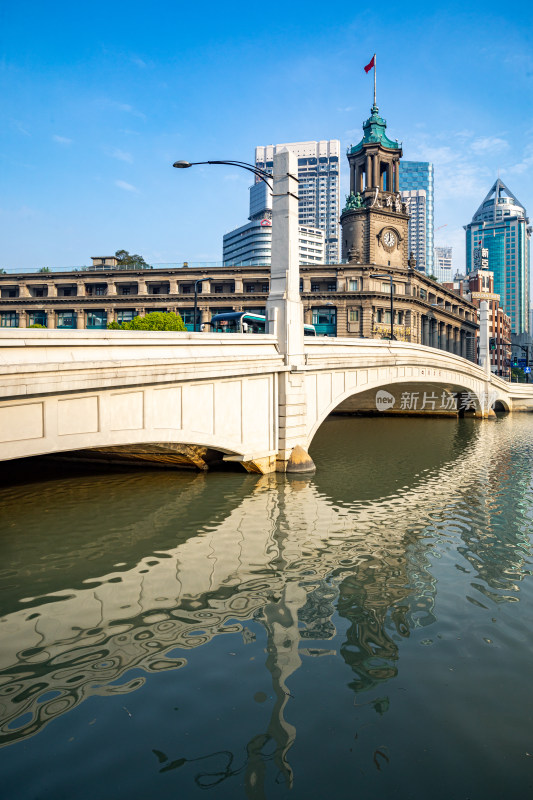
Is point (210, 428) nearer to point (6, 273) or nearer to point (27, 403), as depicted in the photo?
point (27, 403)

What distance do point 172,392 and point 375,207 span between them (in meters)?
66.6

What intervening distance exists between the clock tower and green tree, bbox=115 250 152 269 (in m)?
29.1

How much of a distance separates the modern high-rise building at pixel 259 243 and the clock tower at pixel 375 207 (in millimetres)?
56142

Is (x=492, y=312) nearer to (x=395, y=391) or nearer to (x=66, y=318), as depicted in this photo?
(x=66, y=318)

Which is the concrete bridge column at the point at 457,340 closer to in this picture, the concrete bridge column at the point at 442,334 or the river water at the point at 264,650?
the concrete bridge column at the point at 442,334

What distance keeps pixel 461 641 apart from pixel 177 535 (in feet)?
21.3

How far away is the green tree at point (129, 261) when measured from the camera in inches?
2876

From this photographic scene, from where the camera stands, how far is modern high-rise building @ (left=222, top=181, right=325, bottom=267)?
143375 mm

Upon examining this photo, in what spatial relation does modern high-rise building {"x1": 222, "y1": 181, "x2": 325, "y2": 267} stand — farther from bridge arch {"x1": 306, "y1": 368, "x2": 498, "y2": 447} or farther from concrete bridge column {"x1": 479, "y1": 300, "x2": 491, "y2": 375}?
bridge arch {"x1": 306, "y1": 368, "x2": 498, "y2": 447}

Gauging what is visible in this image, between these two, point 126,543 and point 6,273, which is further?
point 6,273

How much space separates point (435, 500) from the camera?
15.3 metres

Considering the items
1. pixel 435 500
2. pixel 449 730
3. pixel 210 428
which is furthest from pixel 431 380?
pixel 449 730

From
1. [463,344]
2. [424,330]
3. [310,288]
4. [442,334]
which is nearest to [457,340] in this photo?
[463,344]

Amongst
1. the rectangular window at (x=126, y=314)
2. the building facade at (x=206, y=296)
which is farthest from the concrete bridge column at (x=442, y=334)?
the rectangular window at (x=126, y=314)
